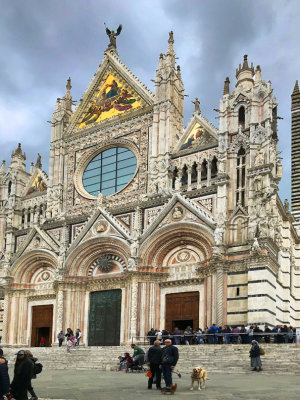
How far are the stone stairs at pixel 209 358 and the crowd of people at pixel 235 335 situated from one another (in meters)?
2.26

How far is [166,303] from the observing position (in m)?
27.8

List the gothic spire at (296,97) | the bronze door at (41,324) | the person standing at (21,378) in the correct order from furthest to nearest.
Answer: the gothic spire at (296,97), the bronze door at (41,324), the person standing at (21,378)

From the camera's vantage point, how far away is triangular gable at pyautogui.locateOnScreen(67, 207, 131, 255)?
29.5m

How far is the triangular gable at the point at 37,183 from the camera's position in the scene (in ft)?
117

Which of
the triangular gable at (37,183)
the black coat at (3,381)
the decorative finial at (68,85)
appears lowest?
the black coat at (3,381)

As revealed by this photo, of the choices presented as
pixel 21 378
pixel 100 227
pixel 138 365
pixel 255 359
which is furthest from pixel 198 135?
pixel 21 378

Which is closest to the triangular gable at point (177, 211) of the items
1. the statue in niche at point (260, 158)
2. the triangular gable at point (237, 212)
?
the triangular gable at point (237, 212)

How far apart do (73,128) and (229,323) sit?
17.3 metres

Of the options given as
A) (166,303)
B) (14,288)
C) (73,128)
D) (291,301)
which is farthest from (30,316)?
(291,301)

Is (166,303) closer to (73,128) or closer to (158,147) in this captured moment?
(158,147)

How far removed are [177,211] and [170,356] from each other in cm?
1542

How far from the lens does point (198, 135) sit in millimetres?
29969

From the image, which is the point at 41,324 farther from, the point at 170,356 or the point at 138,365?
the point at 170,356

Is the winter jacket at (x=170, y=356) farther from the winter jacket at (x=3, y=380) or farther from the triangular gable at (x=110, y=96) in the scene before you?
the triangular gable at (x=110, y=96)
